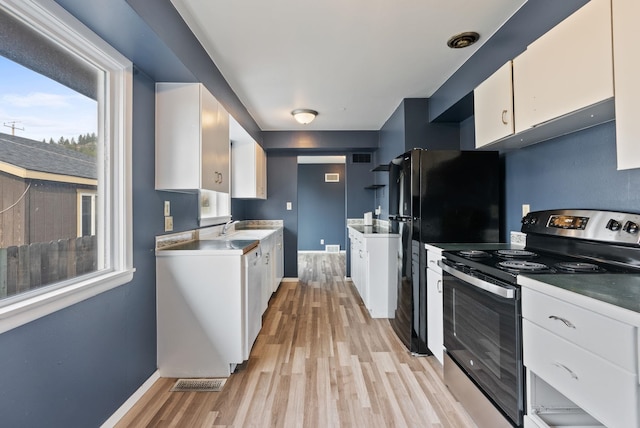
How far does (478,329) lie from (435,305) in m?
0.60

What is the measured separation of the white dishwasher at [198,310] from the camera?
2.08 m

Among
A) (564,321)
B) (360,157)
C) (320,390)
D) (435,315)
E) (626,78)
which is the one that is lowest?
(320,390)

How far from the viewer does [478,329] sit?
1557 mm

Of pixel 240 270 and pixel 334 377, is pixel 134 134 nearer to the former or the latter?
pixel 240 270

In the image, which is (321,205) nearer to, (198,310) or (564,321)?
(198,310)

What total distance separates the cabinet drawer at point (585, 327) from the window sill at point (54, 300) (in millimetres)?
1947

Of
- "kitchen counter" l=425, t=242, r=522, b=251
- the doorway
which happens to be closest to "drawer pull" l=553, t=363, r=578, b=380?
"kitchen counter" l=425, t=242, r=522, b=251

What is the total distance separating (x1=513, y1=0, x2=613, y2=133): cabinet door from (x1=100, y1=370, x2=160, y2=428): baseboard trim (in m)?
2.71

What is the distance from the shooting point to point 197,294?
208cm

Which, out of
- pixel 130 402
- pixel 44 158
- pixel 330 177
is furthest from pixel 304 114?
pixel 330 177

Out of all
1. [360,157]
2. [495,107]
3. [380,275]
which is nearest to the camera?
[495,107]

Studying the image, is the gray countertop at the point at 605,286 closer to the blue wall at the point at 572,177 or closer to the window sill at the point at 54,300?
the blue wall at the point at 572,177

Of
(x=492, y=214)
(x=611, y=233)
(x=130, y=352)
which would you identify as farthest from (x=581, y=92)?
(x=130, y=352)

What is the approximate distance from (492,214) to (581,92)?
118 centimetres
